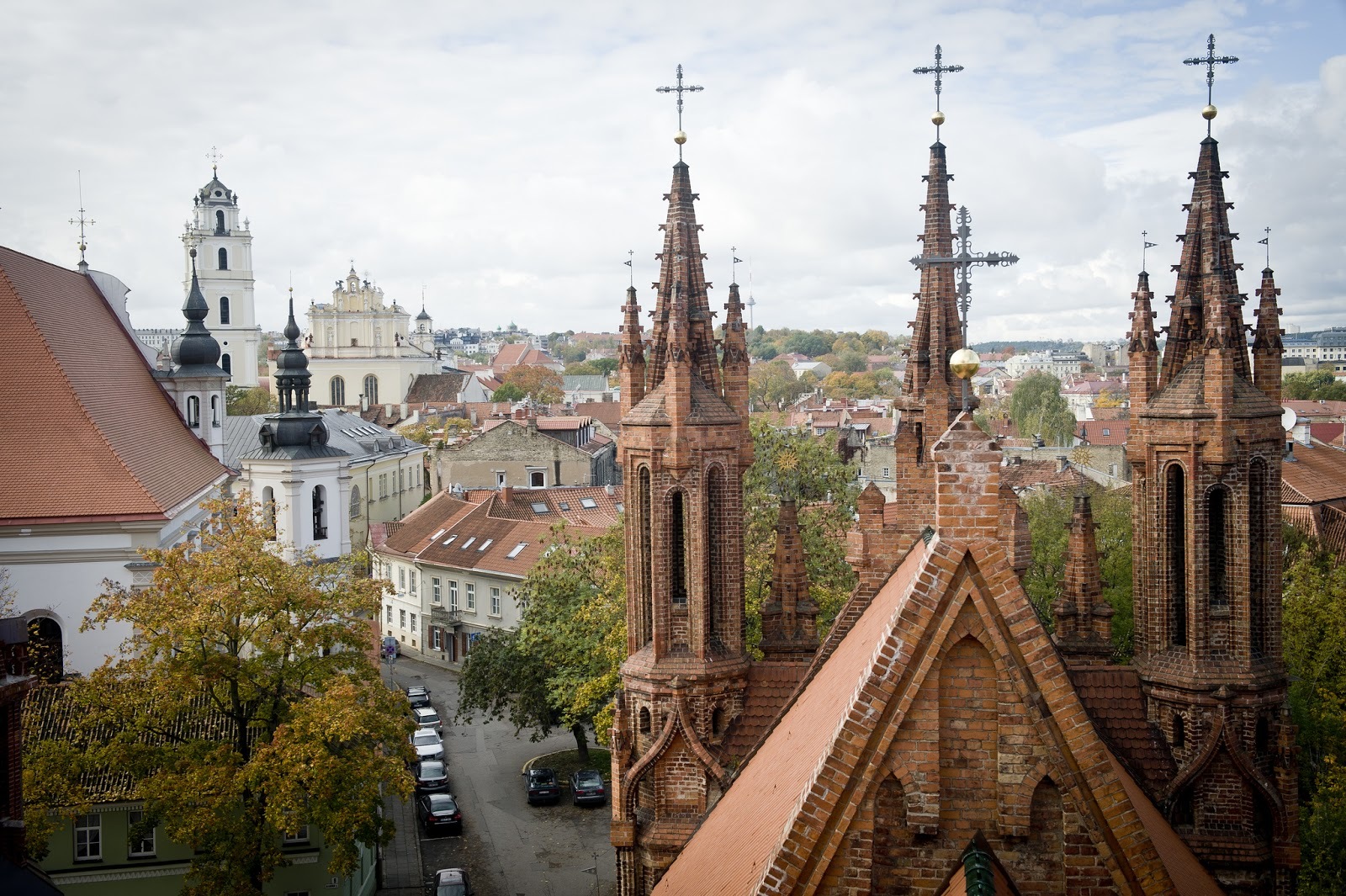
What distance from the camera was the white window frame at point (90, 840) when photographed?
1051 inches

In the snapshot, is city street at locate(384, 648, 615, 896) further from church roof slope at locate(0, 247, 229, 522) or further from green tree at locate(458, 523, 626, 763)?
church roof slope at locate(0, 247, 229, 522)

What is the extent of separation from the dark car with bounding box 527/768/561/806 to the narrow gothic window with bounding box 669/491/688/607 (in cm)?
2159

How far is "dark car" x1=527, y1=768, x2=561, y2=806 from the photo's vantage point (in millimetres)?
39656

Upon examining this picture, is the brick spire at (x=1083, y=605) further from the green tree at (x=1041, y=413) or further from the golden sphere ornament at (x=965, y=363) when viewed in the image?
the green tree at (x=1041, y=413)

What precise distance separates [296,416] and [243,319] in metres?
67.1

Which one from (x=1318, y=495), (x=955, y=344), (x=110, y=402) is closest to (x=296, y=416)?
(x=110, y=402)

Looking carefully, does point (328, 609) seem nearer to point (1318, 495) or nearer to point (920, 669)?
point (920, 669)

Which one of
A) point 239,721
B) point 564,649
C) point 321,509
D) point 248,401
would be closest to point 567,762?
point 564,649

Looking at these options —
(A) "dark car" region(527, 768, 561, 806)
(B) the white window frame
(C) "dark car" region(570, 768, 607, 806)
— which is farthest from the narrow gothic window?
(A) "dark car" region(527, 768, 561, 806)

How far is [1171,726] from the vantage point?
1839 cm

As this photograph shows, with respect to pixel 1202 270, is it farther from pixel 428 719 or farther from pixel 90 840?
pixel 428 719

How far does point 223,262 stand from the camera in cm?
10156

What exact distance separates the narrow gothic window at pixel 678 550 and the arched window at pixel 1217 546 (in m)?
8.01

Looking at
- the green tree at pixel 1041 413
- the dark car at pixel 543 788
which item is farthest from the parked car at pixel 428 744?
the green tree at pixel 1041 413
